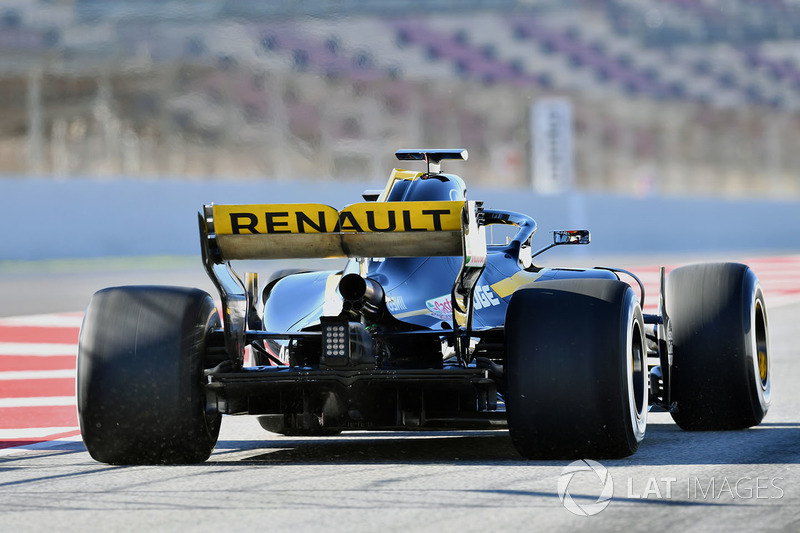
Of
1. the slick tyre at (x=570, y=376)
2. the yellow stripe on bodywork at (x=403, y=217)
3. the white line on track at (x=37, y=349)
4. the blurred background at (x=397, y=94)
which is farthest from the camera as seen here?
the blurred background at (x=397, y=94)

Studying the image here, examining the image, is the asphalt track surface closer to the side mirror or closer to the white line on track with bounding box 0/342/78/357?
the side mirror

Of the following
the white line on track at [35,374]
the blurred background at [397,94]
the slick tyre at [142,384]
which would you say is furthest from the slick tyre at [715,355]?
the blurred background at [397,94]

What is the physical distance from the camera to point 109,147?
2038 cm

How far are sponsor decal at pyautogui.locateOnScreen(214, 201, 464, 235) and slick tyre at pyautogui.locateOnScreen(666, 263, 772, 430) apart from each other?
1.67m

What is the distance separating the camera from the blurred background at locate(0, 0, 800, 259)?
66.6 ft

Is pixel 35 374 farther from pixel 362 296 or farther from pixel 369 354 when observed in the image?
pixel 369 354

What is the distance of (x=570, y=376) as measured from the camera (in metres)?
5.10

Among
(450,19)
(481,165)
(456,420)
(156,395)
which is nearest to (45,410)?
(156,395)

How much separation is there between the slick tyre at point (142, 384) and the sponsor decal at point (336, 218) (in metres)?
0.46

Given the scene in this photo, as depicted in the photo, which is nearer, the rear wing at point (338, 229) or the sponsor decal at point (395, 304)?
the rear wing at point (338, 229)

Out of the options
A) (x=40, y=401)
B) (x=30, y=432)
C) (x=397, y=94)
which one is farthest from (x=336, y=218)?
(x=397, y=94)

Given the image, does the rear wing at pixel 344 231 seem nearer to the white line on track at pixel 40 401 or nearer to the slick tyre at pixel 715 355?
the slick tyre at pixel 715 355

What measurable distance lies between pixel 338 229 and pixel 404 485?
107 centimetres

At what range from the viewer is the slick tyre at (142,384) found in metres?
5.29
